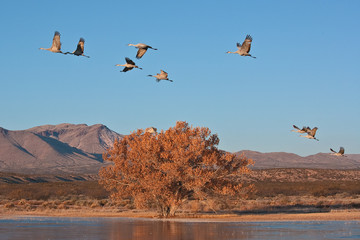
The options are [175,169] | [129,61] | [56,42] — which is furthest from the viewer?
[175,169]

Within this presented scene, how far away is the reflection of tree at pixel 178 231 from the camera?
2234 cm

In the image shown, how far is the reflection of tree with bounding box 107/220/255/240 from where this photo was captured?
2234 centimetres

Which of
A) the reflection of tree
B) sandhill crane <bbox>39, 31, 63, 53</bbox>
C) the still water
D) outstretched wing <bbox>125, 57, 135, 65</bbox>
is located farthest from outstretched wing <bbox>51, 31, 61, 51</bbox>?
the reflection of tree

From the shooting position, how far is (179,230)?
25.2 metres

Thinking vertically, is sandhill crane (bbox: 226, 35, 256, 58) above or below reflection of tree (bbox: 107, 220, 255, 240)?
above


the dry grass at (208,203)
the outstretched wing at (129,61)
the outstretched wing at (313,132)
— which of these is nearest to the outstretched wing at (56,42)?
the outstretched wing at (129,61)

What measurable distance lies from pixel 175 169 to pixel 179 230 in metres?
7.65

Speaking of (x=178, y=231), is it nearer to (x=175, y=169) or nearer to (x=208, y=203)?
(x=175, y=169)

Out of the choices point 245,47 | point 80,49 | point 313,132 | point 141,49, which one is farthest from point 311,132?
point 80,49

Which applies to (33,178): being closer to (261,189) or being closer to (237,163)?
(261,189)

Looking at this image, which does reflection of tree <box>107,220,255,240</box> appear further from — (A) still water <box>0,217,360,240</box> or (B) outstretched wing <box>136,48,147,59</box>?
(B) outstretched wing <box>136,48,147,59</box>

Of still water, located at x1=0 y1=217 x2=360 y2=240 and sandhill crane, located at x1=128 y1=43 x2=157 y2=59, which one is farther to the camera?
sandhill crane, located at x1=128 y1=43 x2=157 y2=59

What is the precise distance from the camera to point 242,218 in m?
33.2

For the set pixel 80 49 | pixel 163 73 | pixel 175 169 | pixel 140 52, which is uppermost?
pixel 140 52
